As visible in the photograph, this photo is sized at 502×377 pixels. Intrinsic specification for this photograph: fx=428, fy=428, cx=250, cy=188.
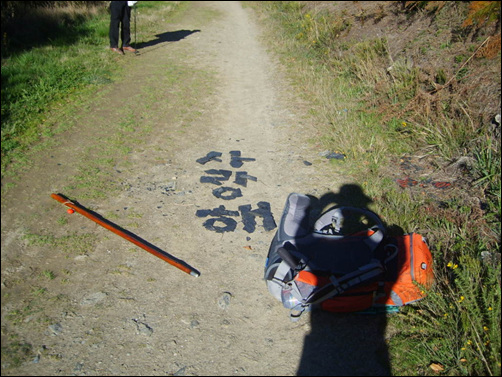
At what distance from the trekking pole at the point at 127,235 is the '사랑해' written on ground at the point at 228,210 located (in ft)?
2.31

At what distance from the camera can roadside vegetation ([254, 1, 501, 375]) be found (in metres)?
3.64

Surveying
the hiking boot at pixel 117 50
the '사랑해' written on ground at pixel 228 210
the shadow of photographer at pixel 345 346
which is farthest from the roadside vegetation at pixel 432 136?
the hiking boot at pixel 117 50

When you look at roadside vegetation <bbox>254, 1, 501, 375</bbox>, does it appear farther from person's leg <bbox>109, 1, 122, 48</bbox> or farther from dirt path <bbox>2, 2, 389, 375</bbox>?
person's leg <bbox>109, 1, 122, 48</bbox>

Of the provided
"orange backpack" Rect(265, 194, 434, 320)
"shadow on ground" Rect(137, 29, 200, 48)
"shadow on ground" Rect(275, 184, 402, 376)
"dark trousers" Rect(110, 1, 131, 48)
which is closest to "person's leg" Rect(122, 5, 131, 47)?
"dark trousers" Rect(110, 1, 131, 48)

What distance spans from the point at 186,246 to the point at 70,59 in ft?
20.9

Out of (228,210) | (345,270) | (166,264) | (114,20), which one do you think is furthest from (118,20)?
(345,270)

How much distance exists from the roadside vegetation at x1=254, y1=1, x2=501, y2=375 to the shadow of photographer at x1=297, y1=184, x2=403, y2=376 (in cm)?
14

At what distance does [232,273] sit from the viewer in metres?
4.31

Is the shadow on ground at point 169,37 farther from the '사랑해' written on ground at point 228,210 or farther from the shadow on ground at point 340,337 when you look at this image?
the shadow on ground at point 340,337

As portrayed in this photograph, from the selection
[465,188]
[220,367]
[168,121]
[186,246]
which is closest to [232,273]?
A: [186,246]

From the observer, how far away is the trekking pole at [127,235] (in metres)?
4.25

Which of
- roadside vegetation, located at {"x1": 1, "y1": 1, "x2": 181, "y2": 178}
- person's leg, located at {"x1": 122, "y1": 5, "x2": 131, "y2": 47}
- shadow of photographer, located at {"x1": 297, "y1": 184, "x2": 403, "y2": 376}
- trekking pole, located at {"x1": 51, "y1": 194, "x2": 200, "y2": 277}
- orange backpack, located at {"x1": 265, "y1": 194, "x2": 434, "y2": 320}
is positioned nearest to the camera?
shadow of photographer, located at {"x1": 297, "y1": 184, "x2": 403, "y2": 376}

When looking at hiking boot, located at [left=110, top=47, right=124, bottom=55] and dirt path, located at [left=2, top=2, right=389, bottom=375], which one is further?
hiking boot, located at [left=110, top=47, right=124, bottom=55]

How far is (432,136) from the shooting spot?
641 cm
